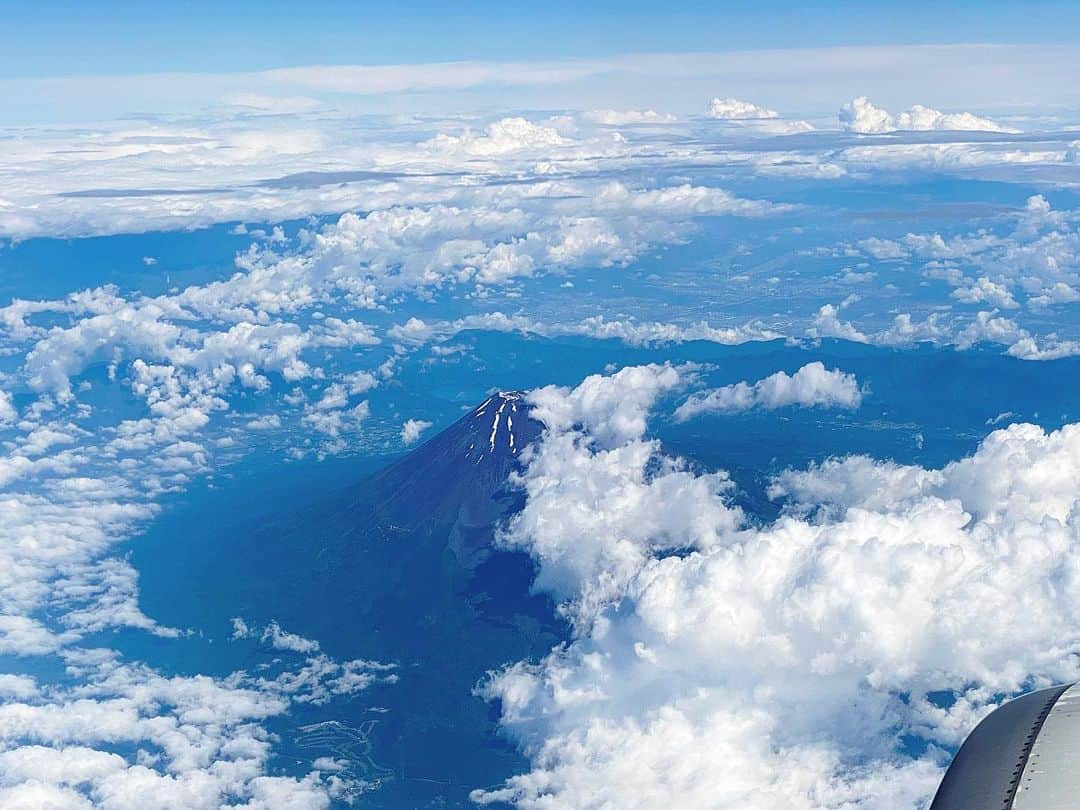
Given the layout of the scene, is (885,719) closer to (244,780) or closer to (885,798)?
(885,798)

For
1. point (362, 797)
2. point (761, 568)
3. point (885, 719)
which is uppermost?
point (761, 568)

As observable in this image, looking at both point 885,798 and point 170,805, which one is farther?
point 170,805

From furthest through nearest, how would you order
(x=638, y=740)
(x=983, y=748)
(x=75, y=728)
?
(x=75, y=728)
(x=638, y=740)
(x=983, y=748)

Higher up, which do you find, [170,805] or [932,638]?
[932,638]

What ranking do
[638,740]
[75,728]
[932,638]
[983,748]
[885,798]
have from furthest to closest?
[75,728]
[932,638]
[638,740]
[885,798]
[983,748]

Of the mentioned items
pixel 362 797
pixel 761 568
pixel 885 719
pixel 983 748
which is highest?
pixel 983 748

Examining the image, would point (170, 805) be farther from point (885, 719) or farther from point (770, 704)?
point (885, 719)

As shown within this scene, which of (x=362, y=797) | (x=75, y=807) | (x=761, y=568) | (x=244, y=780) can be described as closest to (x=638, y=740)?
(x=761, y=568)

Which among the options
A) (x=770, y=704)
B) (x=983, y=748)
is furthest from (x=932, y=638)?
(x=983, y=748)

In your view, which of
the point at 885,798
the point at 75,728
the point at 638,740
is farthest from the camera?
the point at 75,728
